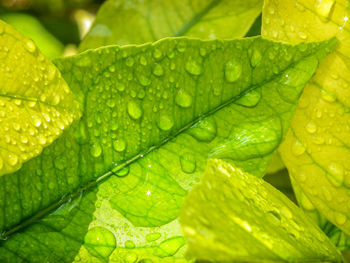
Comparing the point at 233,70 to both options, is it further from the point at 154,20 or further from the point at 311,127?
the point at 154,20

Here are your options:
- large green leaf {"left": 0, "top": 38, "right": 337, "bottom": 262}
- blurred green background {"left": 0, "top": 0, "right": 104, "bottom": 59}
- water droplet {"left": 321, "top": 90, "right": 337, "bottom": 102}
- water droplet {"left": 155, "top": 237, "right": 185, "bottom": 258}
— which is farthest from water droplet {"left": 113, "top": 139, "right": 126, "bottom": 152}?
blurred green background {"left": 0, "top": 0, "right": 104, "bottom": 59}

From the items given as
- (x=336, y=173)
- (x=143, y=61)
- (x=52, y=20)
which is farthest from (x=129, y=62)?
(x=52, y=20)

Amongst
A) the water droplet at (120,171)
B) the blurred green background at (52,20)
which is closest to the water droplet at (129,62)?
the water droplet at (120,171)

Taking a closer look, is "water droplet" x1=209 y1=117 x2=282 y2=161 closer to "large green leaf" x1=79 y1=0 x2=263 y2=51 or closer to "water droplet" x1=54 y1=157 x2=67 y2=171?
"water droplet" x1=54 y1=157 x2=67 y2=171

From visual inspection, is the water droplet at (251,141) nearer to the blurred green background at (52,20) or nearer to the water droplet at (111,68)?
the water droplet at (111,68)

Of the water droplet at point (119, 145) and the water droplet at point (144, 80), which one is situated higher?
the water droplet at point (144, 80)

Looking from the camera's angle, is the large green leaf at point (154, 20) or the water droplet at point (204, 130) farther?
the large green leaf at point (154, 20)

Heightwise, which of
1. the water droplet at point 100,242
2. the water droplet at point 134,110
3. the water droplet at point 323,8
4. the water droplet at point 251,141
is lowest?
the water droplet at point 100,242
